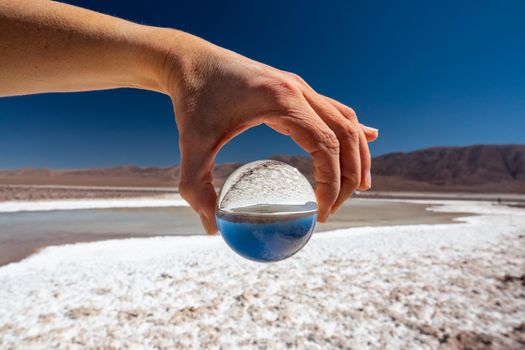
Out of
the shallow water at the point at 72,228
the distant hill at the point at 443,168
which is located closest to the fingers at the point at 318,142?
the shallow water at the point at 72,228

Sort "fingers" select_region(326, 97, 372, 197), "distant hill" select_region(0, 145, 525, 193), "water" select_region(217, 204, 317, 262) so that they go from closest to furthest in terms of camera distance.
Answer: "water" select_region(217, 204, 317, 262) → "fingers" select_region(326, 97, 372, 197) → "distant hill" select_region(0, 145, 525, 193)

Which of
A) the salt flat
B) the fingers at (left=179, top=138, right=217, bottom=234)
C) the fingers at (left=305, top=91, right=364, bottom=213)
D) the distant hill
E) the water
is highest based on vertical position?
the distant hill

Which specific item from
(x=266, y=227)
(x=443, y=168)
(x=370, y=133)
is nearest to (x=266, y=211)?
(x=266, y=227)

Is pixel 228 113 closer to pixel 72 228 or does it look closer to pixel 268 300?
pixel 268 300

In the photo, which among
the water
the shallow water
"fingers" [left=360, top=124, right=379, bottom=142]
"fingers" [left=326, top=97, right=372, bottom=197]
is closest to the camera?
the water

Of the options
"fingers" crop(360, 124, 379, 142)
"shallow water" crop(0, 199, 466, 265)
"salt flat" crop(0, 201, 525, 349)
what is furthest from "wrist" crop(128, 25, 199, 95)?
"shallow water" crop(0, 199, 466, 265)

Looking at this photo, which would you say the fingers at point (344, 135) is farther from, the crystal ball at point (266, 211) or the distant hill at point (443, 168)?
the distant hill at point (443, 168)

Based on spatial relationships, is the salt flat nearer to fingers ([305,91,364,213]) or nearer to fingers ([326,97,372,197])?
fingers ([326,97,372,197])
